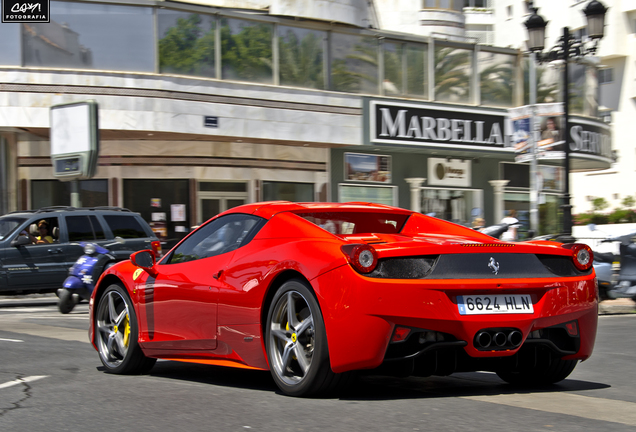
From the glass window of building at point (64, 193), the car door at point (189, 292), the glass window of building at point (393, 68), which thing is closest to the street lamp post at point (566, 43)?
the glass window of building at point (393, 68)

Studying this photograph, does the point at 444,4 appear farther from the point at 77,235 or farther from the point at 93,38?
the point at 77,235

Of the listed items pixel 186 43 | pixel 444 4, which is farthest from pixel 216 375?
Answer: pixel 444 4

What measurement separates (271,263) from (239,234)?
614 millimetres

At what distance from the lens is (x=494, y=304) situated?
16.4 feet

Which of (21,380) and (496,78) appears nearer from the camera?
(21,380)

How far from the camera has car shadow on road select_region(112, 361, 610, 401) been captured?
5.36 meters

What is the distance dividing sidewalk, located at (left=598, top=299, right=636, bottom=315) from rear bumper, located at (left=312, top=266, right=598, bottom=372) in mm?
10029

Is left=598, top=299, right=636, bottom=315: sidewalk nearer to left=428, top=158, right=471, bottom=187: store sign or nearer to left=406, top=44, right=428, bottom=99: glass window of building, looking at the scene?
left=406, top=44, right=428, bottom=99: glass window of building

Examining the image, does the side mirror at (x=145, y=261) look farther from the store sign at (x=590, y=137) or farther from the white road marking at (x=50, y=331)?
the store sign at (x=590, y=137)

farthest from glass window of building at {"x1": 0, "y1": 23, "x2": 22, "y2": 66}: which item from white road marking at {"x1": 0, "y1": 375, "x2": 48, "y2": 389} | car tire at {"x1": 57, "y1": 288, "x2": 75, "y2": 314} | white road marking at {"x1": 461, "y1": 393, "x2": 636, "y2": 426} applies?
white road marking at {"x1": 461, "y1": 393, "x2": 636, "y2": 426}

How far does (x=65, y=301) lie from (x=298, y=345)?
9560 mm

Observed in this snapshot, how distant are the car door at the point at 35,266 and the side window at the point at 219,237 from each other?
10272 mm

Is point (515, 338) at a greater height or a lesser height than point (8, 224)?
lesser

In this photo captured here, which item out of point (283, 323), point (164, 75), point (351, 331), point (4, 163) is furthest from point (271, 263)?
point (4, 163)
